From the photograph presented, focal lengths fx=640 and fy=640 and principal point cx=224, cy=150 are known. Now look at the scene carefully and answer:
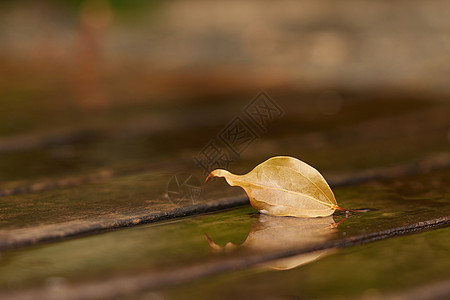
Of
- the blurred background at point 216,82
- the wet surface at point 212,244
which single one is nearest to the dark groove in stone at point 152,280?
the wet surface at point 212,244

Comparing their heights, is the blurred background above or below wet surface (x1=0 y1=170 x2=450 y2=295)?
above

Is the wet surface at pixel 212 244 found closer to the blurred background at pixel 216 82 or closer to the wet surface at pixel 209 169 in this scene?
the wet surface at pixel 209 169

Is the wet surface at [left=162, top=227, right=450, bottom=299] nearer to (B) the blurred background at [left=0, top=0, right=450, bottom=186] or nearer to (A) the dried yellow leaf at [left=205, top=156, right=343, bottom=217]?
(A) the dried yellow leaf at [left=205, top=156, right=343, bottom=217]

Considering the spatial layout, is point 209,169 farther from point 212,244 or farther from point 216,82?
point 216,82

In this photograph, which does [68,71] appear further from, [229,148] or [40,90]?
[229,148]

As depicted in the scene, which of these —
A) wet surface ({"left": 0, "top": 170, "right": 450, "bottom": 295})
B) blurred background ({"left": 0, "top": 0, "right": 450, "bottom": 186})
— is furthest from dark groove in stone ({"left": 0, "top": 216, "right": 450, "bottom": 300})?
blurred background ({"left": 0, "top": 0, "right": 450, "bottom": 186})

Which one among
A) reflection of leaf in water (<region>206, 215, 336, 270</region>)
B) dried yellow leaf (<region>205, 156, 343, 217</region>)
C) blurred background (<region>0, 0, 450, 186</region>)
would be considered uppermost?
blurred background (<region>0, 0, 450, 186</region>)
